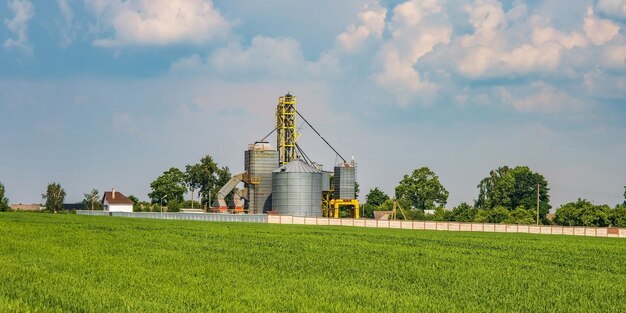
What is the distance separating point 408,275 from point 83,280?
386 inches

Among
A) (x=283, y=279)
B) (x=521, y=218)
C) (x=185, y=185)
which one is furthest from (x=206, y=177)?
(x=283, y=279)

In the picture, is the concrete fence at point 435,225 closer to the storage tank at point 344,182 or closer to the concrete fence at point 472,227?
the concrete fence at point 472,227

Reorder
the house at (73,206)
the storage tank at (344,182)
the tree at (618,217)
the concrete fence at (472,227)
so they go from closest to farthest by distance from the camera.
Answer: the concrete fence at (472,227) < the tree at (618,217) < the storage tank at (344,182) < the house at (73,206)

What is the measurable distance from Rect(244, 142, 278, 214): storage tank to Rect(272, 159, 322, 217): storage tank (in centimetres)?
415

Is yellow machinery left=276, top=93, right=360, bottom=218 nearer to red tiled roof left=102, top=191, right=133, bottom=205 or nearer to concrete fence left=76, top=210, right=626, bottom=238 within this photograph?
concrete fence left=76, top=210, right=626, bottom=238

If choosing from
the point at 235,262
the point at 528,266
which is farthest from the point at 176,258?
the point at 528,266

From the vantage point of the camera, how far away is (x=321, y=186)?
112562 mm

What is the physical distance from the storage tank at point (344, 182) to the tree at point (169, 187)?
48.8 m

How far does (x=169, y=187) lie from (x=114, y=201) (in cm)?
1181

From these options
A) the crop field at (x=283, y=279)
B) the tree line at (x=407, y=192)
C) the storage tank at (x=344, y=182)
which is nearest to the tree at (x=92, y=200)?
the tree line at (x=407, y=192)

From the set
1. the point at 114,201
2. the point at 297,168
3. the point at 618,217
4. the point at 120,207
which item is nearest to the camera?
the point at 618,217

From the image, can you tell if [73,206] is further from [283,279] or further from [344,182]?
[283,279]

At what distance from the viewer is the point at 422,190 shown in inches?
6403

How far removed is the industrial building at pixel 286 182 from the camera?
110125 mm
